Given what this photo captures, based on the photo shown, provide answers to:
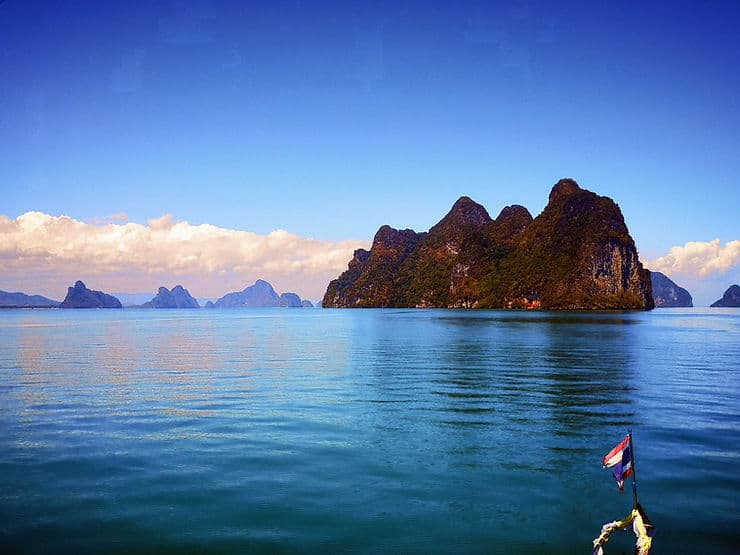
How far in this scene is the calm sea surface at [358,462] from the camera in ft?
31.8

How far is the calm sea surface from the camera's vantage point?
970cm

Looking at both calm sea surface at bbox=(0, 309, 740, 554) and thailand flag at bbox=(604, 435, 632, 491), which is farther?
calm sea surface at bbox=(0, 309, 740, 554)

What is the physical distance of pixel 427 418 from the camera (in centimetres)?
→ 1914

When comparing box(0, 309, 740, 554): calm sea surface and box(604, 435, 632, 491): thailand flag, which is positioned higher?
box(604, 435, 632, 491): thailand flag

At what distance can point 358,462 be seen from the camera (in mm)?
13914

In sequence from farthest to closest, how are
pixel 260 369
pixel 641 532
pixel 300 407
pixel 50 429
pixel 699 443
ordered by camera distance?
1. pixel 260 369
2. pixel 300 407
3. pixel 50 429
4. pixel 699 443
5. pixel 641 532

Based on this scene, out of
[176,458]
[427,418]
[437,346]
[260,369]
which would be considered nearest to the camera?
[176,458]

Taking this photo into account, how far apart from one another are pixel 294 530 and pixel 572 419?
13.2 meters

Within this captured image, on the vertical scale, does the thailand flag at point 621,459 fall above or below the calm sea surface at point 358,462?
above

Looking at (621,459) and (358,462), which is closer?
(621,459)

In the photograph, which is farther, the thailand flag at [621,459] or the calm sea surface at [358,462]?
the calm sea surface at [358,462]

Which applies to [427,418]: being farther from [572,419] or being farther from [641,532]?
[641,532]

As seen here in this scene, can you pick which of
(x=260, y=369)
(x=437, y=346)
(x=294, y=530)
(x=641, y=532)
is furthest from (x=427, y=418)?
(x=437, y=346)

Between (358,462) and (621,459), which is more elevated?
(621,459)
